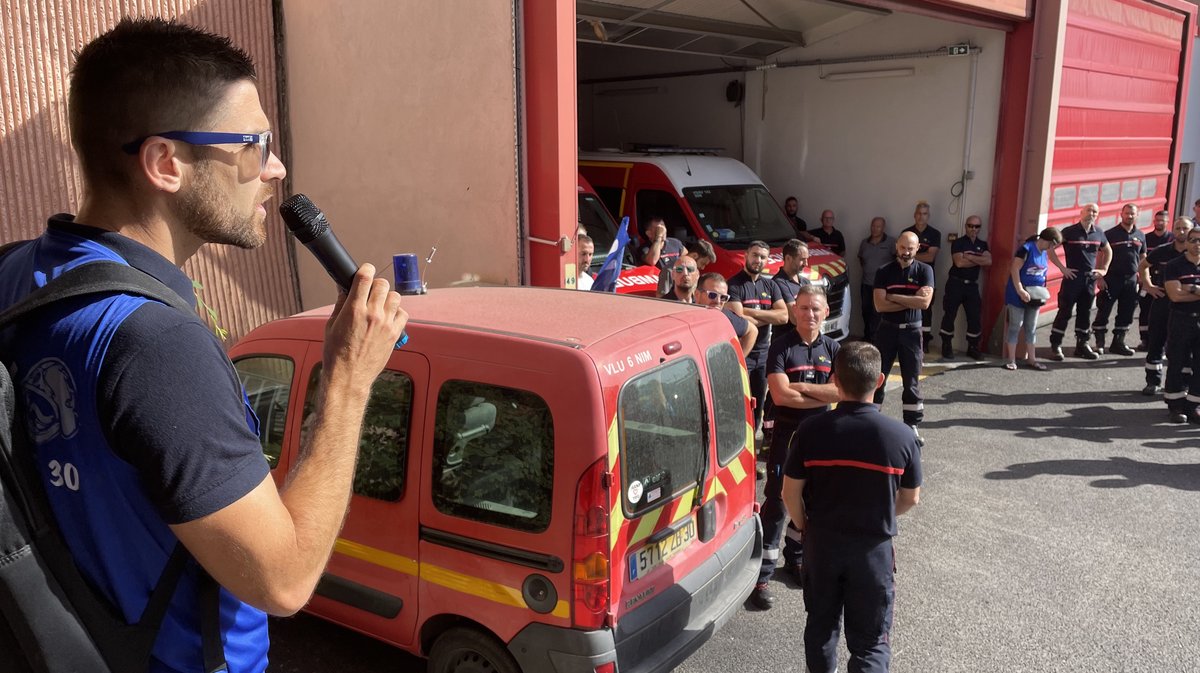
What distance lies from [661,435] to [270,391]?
2007 millimetres

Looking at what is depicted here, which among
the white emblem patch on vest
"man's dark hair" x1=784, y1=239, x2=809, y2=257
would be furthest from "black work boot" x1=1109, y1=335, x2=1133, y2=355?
the white emblem patch on vest

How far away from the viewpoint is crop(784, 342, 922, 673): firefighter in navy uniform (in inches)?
152

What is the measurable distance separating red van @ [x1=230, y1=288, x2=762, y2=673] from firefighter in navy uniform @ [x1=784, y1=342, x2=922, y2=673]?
1.31 feet

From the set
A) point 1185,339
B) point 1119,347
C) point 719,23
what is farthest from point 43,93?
point 1119,347

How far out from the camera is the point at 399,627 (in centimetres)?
392

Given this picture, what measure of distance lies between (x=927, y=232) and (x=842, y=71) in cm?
271

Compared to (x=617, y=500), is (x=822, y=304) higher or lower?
higher

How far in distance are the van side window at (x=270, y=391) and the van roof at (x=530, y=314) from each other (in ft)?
0.46

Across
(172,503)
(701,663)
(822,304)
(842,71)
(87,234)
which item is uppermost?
(842,71)

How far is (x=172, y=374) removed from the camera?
1.27m

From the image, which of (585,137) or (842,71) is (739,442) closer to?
(842,71)

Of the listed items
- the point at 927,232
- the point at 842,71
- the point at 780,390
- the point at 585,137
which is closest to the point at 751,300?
the point at 780,390

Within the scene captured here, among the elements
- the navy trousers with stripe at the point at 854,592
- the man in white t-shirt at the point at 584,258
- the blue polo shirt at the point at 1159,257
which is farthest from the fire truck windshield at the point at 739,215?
the navy trousers with stripe at the point at 854,592

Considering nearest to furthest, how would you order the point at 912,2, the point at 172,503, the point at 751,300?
1. the point at 172,503
2. the point at 751,300
3. the point at 912,2
